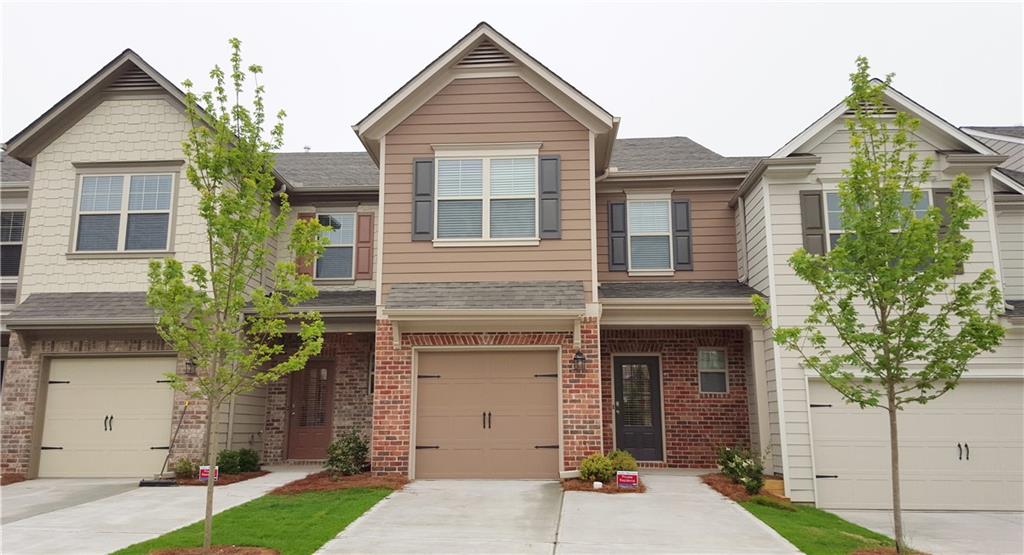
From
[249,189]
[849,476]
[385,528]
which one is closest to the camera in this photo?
[249,189]

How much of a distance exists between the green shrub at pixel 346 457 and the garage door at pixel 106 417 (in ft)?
10.6

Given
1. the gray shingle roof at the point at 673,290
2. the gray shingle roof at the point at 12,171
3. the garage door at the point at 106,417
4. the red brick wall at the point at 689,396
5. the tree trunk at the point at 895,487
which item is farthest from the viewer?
the gray shingle roof at the point at 12,171

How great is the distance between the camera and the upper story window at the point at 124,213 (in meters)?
12.5

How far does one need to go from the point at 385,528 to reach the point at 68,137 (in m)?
10.3

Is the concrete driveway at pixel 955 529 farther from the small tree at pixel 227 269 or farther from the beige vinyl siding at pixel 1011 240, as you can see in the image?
the small tree at pixel 227 269

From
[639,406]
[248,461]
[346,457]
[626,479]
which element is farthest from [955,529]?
[248,461]

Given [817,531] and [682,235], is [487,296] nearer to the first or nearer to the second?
[682,235]

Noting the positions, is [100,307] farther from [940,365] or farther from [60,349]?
[940,365]

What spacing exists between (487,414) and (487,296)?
2.00 meters

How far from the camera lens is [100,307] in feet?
39.5

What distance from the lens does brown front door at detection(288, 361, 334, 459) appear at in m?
13.8

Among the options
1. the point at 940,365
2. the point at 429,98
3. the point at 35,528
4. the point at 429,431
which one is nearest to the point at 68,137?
the point at 429,98

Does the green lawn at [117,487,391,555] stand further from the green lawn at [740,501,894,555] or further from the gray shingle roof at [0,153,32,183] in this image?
the gray shingle roof at [0,153,32,183]

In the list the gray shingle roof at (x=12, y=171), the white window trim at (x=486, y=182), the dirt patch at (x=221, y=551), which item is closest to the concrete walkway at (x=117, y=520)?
the dirt patch at (x=221, y=551)
